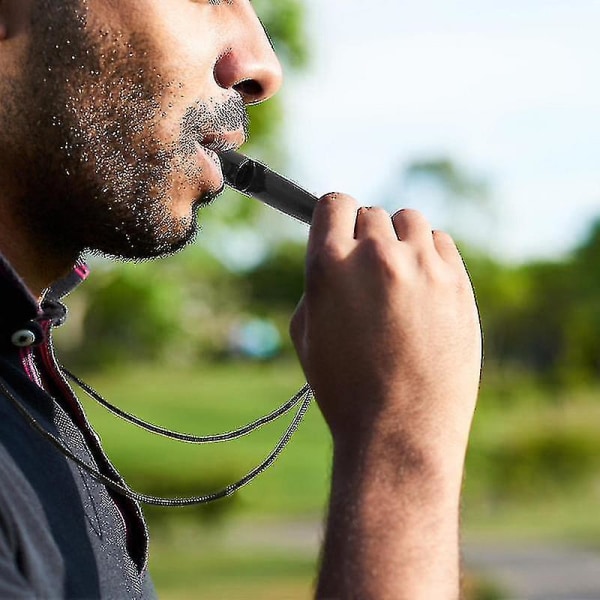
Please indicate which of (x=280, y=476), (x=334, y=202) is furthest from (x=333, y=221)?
(x=280, y=476)

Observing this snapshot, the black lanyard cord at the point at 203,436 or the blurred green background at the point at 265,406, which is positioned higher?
the blurred green background at the point at 265,406

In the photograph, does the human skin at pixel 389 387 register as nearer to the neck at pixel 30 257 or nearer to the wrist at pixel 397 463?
the wrist at pixel 397 463

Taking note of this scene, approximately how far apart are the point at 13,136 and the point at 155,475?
720 inches

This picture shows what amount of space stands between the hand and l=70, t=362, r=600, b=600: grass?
429 centimetres

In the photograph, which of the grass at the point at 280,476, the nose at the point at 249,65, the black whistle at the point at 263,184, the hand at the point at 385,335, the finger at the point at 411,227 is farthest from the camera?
the grass at the point at 280,476

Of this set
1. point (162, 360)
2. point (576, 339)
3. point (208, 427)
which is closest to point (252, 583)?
point (208, 427)

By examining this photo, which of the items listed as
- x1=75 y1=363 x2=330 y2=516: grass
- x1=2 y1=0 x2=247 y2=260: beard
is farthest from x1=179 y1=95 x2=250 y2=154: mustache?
x1=75 y1=363 x2=330 y2=516: grass

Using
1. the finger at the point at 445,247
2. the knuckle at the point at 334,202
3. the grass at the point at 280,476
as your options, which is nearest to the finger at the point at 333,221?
the knuckle at the point at 334,202

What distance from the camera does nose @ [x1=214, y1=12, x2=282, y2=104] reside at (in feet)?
7.97

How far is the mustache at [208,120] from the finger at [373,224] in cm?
41

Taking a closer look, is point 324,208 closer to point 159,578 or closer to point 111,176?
point 111,176

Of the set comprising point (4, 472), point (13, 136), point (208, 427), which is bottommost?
point (4, 472)

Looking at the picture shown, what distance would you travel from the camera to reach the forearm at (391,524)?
1875 millimetres

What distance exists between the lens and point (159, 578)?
16.4 meters
